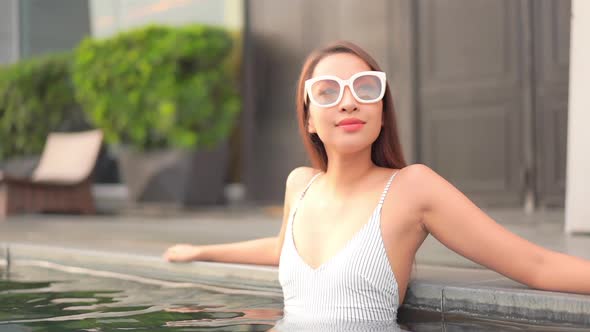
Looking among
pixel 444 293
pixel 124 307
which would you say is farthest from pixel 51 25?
pixel 444 293

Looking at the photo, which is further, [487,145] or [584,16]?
[487,145]

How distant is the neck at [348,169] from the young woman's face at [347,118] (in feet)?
0.24

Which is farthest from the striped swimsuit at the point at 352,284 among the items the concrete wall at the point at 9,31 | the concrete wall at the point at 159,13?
the concrete wall at the point at 9,31

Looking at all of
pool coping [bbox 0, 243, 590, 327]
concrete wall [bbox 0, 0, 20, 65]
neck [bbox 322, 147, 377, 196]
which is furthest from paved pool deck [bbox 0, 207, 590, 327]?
concrete wall [bbox 0, 0, 20, 65]

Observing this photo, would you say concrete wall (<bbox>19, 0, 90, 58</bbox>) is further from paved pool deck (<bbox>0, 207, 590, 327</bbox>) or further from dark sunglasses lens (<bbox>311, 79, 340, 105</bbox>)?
dark sunglasses lens (<bbox>311, 79, 340, 105</bbox>)

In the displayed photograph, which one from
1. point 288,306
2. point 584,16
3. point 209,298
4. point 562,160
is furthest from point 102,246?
point 562,160

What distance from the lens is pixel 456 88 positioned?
8672 mm

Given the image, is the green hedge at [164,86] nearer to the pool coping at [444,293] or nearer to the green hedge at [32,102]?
the green hedge at [32,102]

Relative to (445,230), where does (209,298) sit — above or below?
below

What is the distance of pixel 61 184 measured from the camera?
1000cm

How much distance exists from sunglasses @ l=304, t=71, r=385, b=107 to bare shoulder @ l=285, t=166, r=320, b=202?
1.51 ft

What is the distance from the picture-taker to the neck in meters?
2.85

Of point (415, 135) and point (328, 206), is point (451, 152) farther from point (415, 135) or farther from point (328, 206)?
point (328, 206)

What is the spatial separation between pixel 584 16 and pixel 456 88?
3.76 m
